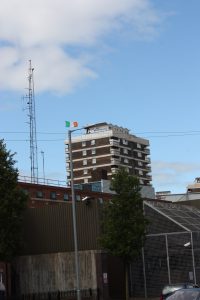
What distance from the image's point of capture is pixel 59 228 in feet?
153

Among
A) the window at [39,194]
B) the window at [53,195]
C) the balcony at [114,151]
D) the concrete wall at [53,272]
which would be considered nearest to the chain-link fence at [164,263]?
the concrete wall at [53,272]

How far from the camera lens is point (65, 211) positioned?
4650cm

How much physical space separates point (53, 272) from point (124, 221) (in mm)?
6533

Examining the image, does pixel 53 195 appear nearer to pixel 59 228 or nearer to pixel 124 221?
pixel 59 228

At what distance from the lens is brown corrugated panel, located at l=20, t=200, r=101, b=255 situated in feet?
148

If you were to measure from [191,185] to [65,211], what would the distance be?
367ft

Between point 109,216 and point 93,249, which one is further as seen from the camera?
point 93,249

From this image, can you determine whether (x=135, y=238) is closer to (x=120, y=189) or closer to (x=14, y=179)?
(x=120, y=189)

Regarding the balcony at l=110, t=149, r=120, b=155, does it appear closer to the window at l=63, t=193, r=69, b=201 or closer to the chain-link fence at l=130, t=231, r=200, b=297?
the window at l=63, t=193, r=69, b=201

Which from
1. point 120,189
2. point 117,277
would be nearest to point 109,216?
point 120,189

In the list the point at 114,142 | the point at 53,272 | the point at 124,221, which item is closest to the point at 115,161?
the point at 114,142

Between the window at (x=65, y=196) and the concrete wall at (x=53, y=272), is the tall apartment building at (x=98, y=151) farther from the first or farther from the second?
the concrete wall at (x=53, y=272)

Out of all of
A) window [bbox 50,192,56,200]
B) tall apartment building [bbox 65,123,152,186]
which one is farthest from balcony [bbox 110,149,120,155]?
window [bbox 50,192,56,200]

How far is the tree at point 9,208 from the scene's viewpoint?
42125 millimetres
